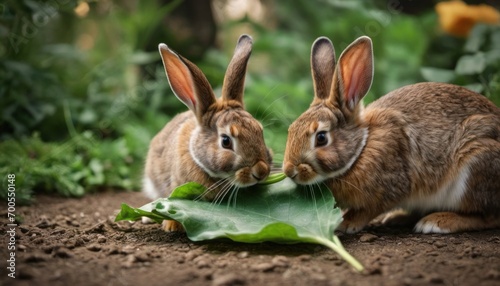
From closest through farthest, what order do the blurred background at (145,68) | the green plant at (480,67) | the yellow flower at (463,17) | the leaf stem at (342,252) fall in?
the leaf stem at (342,252)
the green plant at (480,67)
the blurred background at (145,68)
the yellow flower at (463,17)

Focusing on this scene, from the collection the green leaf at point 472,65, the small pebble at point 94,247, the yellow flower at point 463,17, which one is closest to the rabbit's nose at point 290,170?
the small pebble at point 94,247

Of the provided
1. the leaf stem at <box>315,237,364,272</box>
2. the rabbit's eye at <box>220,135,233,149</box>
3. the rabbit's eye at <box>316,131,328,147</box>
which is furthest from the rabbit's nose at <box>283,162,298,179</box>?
the leaf stem at <box>315,237,364,272</box>

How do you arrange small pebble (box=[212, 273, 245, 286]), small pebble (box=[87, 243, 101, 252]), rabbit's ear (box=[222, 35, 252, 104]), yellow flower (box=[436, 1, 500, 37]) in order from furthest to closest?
yellow flower (box=[436, 1, 500, 37]) → rabbit's ear (box=[222, 35, 252, 104]) → small pebble (box=[87, 243, 101, 252]) → small pebble (box=[212, 273, 245, 286])

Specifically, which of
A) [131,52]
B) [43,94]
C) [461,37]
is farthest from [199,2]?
[461,37]

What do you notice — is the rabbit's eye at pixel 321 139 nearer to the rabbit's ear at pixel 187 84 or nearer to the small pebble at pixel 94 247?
the rabbit's ear at pixel 187 84

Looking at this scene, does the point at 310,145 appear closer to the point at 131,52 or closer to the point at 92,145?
the point at 92,145

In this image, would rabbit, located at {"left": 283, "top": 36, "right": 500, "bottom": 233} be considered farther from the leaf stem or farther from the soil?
the leaf stem

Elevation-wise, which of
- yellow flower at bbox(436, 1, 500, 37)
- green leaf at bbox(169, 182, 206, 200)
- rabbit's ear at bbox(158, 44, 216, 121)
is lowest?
green leaf at bbox(169, 182, 206, 200)
